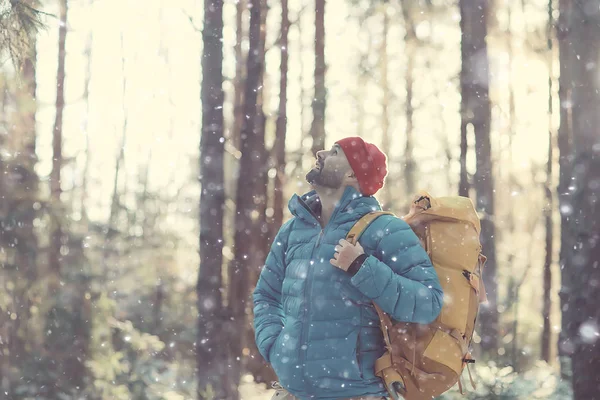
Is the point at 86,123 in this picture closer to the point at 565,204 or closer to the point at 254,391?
the point at 254,391

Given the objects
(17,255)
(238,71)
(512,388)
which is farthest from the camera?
(238,71)

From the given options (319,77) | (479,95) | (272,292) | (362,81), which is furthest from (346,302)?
(362,81)

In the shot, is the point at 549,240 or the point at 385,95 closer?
the point at 549,240

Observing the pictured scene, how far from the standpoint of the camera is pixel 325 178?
3031mm

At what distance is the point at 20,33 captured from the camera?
6480 millimetres

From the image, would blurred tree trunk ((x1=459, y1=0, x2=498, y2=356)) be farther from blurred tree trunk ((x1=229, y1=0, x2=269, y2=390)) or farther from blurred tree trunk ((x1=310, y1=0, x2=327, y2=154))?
blurred tree trunk ((x1=229, y1=0, x2=269, y2=390))

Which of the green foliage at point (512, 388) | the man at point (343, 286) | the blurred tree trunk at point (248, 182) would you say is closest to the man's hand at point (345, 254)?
the man at point (343, 286)

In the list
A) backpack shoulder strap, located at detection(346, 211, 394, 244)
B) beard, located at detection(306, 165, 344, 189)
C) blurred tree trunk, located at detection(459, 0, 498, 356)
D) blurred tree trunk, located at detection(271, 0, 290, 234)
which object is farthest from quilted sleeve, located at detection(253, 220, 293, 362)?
blurred tree trunk, located at detection(271, 0, 290, 234)

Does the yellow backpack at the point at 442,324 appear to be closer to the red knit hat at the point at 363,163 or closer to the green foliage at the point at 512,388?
the red knit hat at the point at 363,163

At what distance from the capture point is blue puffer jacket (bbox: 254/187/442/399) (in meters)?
2.72

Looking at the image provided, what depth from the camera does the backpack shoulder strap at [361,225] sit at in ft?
9.41

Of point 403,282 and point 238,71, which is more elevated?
point 238,71

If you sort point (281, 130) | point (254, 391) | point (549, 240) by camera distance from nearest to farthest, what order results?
point (254, 391), point (281, 130), point (549, 240)

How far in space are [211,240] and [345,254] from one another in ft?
16.0
